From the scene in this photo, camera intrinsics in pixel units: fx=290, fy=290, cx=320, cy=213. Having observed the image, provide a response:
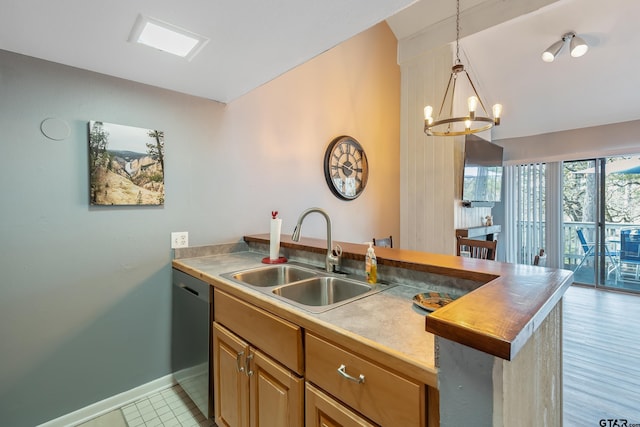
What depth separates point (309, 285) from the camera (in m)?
1.59

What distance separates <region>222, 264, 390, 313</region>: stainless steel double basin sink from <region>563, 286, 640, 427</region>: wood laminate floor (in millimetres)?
1540

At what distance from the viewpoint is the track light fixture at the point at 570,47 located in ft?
9.78

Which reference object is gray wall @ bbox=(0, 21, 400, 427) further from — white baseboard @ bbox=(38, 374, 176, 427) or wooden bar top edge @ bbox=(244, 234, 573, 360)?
wooden bar top edge @ bbox=(244, 234, 573, 360)

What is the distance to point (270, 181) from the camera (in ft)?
8.58

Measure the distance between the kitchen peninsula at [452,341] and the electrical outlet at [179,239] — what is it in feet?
2.65

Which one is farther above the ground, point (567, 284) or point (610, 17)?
point (610, 17)

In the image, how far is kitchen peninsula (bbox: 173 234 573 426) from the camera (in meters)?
0.63

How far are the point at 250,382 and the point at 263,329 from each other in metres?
0.28

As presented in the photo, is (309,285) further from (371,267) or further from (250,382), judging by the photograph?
(250,382)

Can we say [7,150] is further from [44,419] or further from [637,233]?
[637,233]

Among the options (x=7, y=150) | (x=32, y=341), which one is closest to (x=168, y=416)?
(x=32, y=341)

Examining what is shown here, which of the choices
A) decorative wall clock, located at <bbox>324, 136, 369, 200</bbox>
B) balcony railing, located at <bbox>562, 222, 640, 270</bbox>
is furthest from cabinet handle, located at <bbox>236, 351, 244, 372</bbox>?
balcony railing, located at <bbox>562, 222, 640, 270</bbox>

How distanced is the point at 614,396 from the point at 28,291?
12.0 ft

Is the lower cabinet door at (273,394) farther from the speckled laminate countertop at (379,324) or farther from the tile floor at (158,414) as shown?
the tile floor at (158,414)
